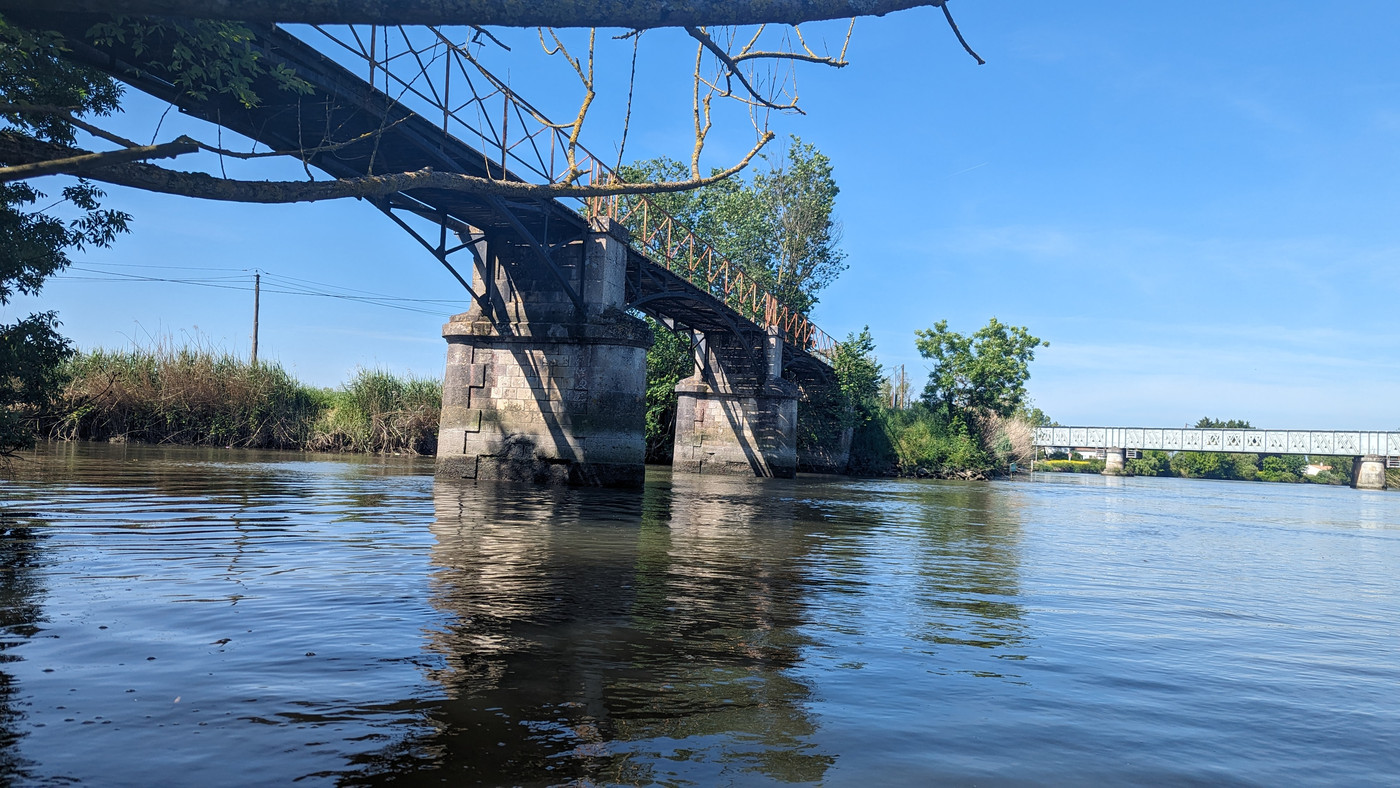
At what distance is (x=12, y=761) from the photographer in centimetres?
268

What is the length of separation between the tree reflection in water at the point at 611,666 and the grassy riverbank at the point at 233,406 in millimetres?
24750

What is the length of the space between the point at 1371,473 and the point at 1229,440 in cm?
1049

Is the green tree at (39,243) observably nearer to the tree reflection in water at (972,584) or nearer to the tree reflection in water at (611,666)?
the tree reflection in water at (611,666)

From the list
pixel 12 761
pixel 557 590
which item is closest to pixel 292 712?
pixel 12 761

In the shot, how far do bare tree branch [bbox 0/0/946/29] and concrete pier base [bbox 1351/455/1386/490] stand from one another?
88.3 m

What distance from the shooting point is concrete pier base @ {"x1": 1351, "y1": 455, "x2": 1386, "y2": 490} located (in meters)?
73.7

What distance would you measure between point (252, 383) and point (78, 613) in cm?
2905

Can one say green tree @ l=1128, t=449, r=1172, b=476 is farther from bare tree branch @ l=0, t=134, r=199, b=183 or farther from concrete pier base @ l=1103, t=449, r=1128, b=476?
bare tree branch @ l=0, t=134, r=199, b=183

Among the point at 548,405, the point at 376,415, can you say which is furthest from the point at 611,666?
the point at 376,415

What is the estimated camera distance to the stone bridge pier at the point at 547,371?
20.2 metres

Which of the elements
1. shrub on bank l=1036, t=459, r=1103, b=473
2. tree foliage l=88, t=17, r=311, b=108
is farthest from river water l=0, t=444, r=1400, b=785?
shrub on bank l=1036, t=459, r=1103, b=473

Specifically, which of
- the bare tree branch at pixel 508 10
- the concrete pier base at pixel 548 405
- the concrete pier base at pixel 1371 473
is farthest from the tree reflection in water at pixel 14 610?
the concrete pier base at pixel 1371 473

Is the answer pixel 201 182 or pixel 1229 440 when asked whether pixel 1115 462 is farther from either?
pixel 201 182

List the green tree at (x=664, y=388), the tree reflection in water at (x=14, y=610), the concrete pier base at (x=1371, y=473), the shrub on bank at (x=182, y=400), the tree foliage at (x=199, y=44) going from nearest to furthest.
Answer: the tree reflection in water at (x=14, y=610) → the tree foliage at (x=199, y=44) → the shrub on bank at (x=182, y=400) → the green tree at (x=664, y=388) → the concrete pier base at (x=1371, y=473)
